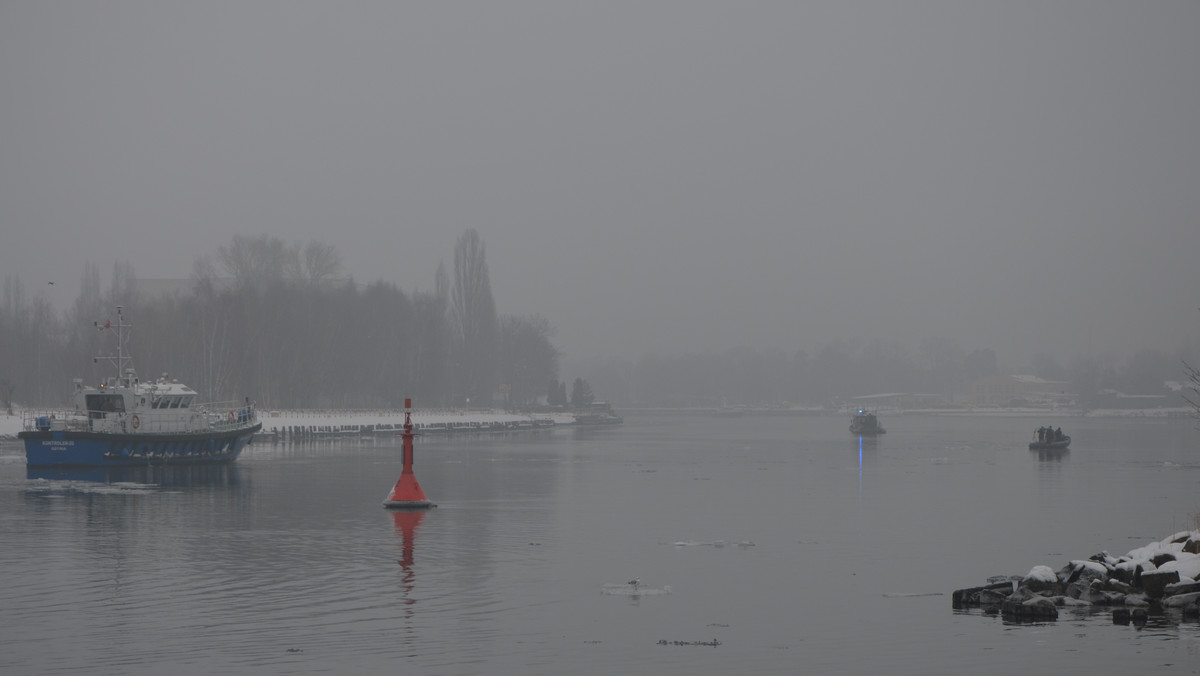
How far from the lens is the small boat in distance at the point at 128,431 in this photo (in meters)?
52.2

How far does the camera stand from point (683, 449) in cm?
8381

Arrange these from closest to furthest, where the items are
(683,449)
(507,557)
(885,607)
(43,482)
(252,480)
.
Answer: (885,607), (507,557), (43,482), (252,480), (683,449)

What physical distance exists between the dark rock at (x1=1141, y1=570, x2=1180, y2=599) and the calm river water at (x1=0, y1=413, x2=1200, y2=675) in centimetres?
89

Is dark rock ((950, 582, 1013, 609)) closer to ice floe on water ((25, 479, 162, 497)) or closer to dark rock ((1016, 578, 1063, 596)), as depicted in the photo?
dark rock ((1016, 578, 1063, 596))

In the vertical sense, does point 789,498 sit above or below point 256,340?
below

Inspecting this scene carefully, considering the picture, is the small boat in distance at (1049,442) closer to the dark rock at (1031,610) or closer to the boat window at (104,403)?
the boat window at (104,403)

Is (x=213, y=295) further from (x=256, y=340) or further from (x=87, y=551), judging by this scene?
(x=87, y=551)

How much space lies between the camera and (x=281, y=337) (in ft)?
359

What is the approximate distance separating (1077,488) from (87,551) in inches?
1358

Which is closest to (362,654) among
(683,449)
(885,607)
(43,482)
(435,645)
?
(435,645)

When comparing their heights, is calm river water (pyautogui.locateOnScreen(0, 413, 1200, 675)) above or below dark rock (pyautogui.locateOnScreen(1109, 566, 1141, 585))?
below

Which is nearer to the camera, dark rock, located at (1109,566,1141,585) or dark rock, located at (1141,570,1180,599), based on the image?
dark rock, located at (1141,570,1180,599)

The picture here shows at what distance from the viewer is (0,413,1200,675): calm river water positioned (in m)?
16.3

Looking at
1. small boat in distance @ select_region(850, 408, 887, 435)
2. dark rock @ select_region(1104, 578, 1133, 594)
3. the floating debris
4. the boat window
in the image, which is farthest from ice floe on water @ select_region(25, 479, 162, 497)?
small boat in distance @ select_region(850, 408, 887, 435)
